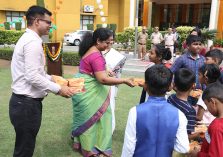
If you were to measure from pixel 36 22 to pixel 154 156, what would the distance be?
145 centimetres

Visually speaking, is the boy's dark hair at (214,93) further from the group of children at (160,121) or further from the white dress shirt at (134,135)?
the white dress shirt at (134,135)

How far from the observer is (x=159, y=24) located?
28906 millimetres

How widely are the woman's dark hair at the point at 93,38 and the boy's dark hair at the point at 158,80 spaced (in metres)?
1.34

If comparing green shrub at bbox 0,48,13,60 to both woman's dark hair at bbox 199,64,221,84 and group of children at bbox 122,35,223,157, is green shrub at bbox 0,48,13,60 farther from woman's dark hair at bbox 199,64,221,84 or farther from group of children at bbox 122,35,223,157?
group of children at bbox 122,35,223,157

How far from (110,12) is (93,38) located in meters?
26.2

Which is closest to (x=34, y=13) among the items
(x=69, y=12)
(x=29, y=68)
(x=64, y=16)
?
(x=29, y=68)

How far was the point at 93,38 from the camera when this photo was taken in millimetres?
3307

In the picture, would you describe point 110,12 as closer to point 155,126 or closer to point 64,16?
point 64,16

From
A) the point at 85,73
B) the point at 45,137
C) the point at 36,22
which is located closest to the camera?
the point at 36,22

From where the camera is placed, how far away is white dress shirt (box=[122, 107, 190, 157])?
197 centimetres

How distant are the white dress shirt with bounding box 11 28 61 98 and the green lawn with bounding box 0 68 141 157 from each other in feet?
4.70

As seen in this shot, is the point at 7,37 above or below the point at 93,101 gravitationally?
above

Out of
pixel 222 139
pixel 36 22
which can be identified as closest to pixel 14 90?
pixel 36 22

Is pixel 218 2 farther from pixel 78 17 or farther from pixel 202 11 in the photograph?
pixel 78 17
